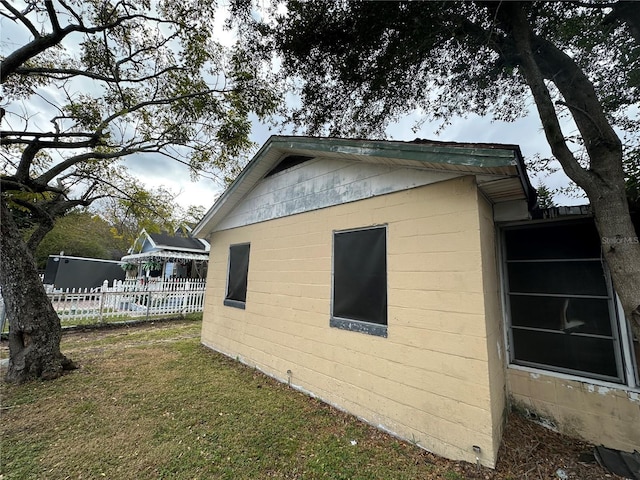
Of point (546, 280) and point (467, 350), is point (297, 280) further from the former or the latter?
point (546, 280)

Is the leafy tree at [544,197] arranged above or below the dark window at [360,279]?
above

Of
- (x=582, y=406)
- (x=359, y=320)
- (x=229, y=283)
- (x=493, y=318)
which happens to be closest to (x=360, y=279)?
Result: (x=359, y=320)

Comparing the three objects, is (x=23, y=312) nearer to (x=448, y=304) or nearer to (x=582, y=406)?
(x=448, y=304)

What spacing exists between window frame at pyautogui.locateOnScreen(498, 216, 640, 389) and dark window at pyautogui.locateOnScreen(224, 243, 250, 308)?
487 centimetres

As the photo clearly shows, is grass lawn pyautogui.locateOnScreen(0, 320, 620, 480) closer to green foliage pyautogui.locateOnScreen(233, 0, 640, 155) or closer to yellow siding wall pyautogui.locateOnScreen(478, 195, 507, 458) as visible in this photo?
yellow siding wall pyautogui.locateOnScreen(478, 195, 507, 458)

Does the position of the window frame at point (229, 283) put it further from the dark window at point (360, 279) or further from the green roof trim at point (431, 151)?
the green roof trim at point (431, 151)

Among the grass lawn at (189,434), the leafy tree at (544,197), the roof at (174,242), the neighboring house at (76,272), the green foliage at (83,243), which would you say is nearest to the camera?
the grass lawn at (189,434)

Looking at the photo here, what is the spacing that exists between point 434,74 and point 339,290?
4675 millimetres

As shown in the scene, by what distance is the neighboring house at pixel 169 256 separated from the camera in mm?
15539

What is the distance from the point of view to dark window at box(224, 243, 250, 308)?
6.02 meters

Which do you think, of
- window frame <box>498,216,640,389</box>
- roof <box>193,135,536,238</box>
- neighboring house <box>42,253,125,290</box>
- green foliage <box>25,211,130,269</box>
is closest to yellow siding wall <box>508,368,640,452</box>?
window frame <box>498,216,640,389</box>

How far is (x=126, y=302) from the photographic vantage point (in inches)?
413

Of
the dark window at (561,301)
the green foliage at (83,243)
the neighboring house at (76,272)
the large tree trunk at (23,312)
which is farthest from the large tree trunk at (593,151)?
the green foliage at (83,243)

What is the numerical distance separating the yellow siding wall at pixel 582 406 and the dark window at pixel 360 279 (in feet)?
6.50
